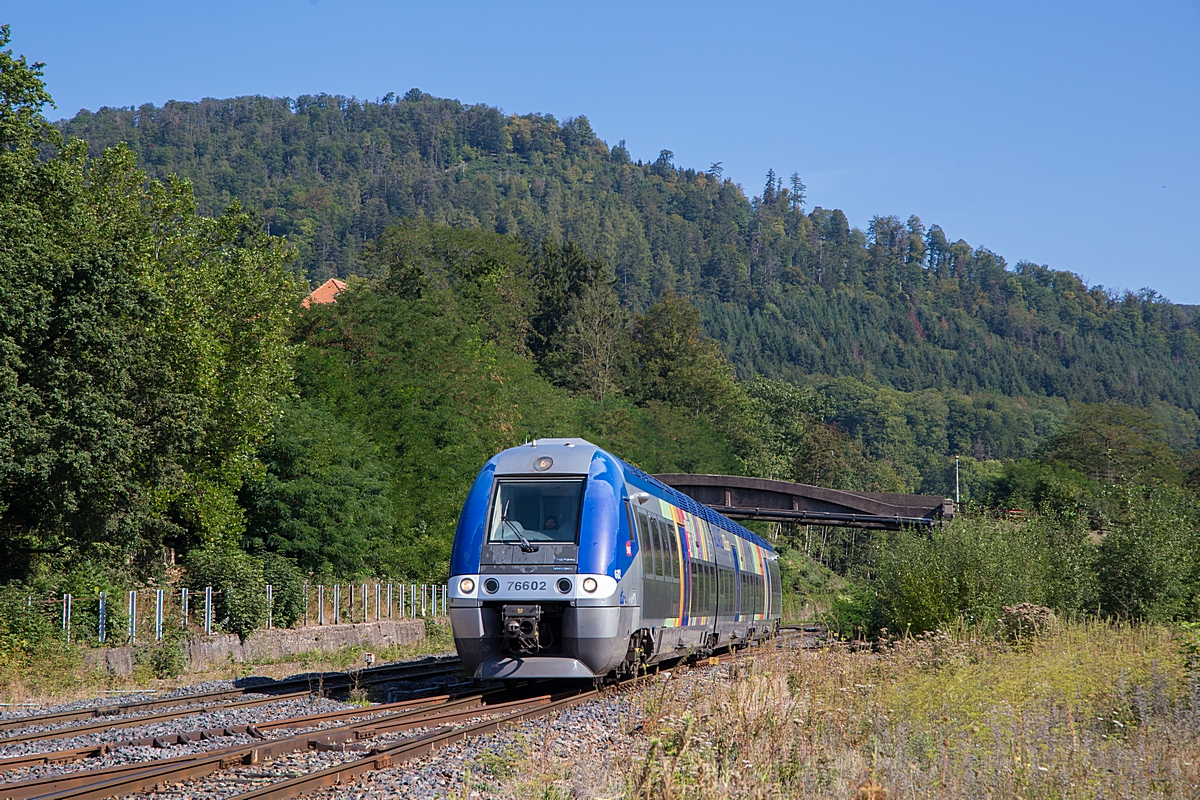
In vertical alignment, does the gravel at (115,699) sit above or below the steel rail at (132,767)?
below

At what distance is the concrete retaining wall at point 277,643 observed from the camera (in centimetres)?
2055

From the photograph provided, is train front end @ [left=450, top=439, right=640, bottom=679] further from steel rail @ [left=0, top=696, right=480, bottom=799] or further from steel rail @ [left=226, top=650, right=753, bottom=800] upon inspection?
steel rail @ [left=0, top=696, right=480, bottom=799]

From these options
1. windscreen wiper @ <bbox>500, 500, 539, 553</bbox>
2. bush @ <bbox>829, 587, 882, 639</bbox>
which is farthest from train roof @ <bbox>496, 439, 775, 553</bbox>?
bush @ <bbox>829, 587, 882, 639</bbox>

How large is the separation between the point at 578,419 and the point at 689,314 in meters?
32.6

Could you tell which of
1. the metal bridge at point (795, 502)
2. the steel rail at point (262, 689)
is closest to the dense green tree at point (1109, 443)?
the metal bridge at point (795, 502)

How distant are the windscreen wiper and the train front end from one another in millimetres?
13

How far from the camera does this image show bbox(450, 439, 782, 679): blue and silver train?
48.1 ft

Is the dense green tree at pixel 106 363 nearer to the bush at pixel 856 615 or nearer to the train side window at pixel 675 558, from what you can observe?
the train side window at pixel 675 558

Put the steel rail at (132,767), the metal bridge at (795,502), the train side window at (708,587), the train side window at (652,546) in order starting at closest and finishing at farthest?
the steel rail at (132,767) < the train side window at (652,546) < the train side window at (708,587) < the metal bridge at (795,502)

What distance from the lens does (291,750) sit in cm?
1037

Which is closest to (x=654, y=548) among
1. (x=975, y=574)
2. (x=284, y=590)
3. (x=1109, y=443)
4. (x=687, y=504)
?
(x=687, y=504)

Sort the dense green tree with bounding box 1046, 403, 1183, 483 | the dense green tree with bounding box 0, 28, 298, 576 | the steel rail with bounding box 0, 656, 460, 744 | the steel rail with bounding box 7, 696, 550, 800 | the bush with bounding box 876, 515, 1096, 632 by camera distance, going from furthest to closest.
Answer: the dense green tree with bounding box 1046, 403, 1183, 483 < the dense green tree with bounding box 0, 28, 298, 576 < the bush with bounding box 876, 515, 1096, 632 < the steel rail with bounding box 0, 656, 460, 744 < the steel rail with bounding box 7, 696, 550, 800

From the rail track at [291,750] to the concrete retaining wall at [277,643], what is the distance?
24.7 feet

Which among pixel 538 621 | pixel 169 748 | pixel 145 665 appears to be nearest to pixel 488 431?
pixel 145 665
